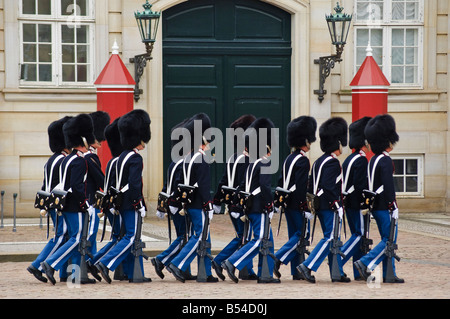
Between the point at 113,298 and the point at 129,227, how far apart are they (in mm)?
1205

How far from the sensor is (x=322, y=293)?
29.7ft

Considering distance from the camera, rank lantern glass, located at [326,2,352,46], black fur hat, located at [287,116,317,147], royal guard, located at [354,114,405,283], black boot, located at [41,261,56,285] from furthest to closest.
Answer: lantern glass, located at [326,2,352,46] → black fur hat, located at [287,116,317,147] → royal guard, located at [354,114,405,283] → black boot, located at [41,261,56,285]

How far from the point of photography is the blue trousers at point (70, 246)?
31.6 ft

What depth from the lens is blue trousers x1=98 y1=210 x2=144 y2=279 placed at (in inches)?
381

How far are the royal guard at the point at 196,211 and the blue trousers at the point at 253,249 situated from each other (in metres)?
0.28

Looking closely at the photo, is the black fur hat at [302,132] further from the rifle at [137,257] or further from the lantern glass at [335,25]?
the lantern glass at [335,25]

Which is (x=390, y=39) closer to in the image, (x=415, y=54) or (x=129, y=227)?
(x=415, y=54)

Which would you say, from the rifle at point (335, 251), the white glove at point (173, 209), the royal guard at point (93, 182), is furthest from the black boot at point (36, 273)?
the rifle at point (335, 251)

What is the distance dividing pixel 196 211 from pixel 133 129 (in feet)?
3.26

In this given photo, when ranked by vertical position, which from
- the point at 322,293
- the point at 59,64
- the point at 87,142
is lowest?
the point at 322,293

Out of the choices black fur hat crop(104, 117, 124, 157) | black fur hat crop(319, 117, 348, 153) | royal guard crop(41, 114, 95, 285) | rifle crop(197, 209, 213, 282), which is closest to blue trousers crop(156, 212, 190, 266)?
rifle crop(197, 209, 213, 282)

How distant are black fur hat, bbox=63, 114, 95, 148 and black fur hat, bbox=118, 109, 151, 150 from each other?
0.31 meters

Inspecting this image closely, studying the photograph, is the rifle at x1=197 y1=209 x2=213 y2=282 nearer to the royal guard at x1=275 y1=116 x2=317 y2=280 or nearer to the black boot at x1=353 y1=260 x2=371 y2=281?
the royal guard at x1=275 y1=116 x2=317 y2=280


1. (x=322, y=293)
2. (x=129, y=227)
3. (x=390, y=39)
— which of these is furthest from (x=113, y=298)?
(x=390, y=39)
